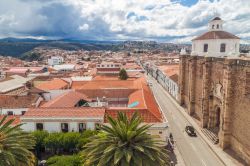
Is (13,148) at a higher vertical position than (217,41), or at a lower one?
lower

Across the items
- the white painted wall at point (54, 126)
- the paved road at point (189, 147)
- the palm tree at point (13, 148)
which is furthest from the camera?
the white painted wall at point (54, 126)

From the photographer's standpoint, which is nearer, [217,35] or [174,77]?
[217,35]

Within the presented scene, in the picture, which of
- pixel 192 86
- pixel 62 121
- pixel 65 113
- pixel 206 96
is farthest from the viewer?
pixel 192 86

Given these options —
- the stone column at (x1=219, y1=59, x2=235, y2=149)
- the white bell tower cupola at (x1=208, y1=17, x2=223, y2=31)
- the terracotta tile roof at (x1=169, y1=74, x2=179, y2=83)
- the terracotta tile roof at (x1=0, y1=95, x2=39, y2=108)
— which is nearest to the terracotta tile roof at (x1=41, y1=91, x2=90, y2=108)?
the terracotta tile roof at (x1=0, y1=95, x2=39, y2=108)

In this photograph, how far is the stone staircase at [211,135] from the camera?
29003mm

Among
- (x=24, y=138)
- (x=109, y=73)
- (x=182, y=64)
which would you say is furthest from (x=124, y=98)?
(x=109, y=73)

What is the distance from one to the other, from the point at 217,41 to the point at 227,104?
14605mm

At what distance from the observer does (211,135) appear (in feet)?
101

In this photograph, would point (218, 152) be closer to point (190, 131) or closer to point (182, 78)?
point (190, 131)

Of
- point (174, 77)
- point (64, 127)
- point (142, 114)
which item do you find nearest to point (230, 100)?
point (142, 114)

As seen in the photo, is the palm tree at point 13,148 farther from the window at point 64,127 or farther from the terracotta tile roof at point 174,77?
the terracotta tile roof at point 174,77

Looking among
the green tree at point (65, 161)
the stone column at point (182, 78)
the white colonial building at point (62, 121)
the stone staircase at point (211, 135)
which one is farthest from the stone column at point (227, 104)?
the stone column at point (182, 78)

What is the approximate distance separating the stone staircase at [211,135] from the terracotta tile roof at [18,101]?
23.1 metres

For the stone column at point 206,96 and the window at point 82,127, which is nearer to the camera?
the window at point 82,127
